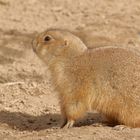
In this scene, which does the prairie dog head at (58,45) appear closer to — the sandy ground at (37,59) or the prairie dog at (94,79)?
the prairie dog at (94,79)

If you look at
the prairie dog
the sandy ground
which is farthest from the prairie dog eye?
the sandy ground

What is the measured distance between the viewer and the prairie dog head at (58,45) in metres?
7.86

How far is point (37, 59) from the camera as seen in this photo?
1109 centimetres

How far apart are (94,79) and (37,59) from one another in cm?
368

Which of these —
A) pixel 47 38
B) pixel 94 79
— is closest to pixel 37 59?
pixel 47 38

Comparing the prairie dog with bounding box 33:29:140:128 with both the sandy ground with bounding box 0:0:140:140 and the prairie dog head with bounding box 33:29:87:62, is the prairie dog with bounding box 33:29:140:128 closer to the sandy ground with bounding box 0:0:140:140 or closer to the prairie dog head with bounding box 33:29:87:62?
the prairie dog head with bounding box 33:29:87:62

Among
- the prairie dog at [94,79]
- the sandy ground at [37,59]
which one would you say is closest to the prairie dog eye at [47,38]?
the prairie dog at [94,79]

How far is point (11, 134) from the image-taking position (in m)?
7.71

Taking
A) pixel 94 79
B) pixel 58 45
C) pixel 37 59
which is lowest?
pixel 37 59

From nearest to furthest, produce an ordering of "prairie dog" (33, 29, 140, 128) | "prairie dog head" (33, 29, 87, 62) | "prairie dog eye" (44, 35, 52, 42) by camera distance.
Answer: "prairie dog" (33, 29, 140, 128) → "prairie dog head" (33, 29, 87, 62) → "prairie dog eye" (44, 35, 52, 42)

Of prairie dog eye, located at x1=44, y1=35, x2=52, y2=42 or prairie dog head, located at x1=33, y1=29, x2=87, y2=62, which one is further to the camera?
prairie dog eye, located at x1=44, y1=35, x2=52, y2=42

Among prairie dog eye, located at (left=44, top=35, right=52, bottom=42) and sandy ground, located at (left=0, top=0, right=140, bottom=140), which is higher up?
prairie dog eye, located at (left=44, top=35, right=52, bottom=42)

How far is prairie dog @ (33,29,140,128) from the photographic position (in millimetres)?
7414

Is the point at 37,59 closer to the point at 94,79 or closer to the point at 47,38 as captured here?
the point at 47,38
